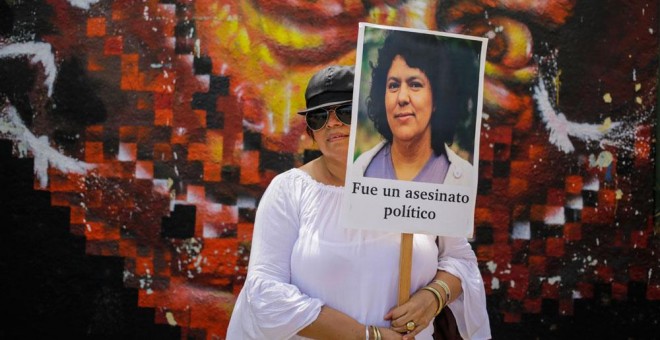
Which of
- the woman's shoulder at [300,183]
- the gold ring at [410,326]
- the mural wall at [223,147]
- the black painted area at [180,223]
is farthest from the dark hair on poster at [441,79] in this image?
the black painted area at [180,223]

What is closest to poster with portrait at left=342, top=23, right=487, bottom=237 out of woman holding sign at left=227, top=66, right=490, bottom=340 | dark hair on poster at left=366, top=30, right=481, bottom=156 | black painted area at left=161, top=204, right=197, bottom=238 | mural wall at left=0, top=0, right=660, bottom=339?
dark hair on poster at left=366, top=30, right=481, bottom=156

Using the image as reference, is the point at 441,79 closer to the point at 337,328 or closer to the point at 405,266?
the point at 405,266

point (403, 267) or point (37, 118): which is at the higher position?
point (37, 118)

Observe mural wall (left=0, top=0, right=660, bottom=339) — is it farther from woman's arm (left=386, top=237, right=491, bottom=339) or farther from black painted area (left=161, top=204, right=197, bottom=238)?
woman's arm (left=386, top=237, right=491, bottom=339)

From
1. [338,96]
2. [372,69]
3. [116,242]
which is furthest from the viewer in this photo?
[116,242]

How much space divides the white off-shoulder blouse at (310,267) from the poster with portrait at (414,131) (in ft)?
0.33

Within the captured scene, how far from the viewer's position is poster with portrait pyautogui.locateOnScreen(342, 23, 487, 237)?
7.19 feet

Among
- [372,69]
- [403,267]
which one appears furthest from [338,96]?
[403,267]

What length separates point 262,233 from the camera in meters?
2.24

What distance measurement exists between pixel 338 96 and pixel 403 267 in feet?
1.90

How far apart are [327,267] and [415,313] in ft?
0.99

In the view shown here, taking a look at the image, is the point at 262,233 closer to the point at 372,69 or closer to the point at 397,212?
the point at 397,212

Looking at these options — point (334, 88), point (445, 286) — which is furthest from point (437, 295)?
point (334, 88)

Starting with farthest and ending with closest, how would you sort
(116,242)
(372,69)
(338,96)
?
1. (116,242)
2. (338,96)
3. (372,69)
